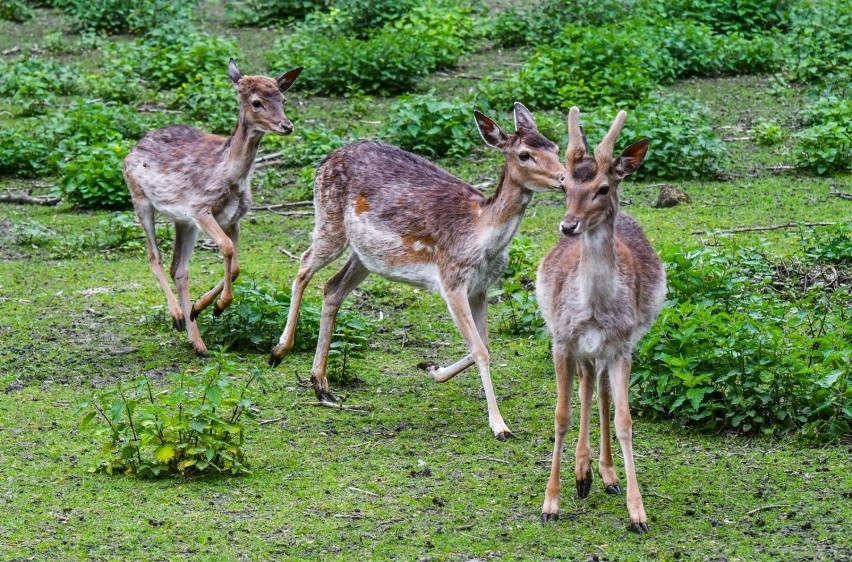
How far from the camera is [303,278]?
920 cm

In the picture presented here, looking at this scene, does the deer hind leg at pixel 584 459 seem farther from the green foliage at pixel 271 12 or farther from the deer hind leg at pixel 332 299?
the green foliage at pixel 271 12

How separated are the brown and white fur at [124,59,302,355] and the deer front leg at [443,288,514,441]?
1.99 metres

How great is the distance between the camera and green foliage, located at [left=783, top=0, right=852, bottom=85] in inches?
620

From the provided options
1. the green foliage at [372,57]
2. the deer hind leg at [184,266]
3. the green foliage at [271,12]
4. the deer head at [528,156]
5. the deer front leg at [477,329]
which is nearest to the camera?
the deer head at [528,156]

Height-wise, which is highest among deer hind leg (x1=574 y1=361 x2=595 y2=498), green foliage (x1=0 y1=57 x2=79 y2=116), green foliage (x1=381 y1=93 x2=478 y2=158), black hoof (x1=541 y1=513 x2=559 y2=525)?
deer hind leg (x1=574 y1=361 x2=595 y2=498)

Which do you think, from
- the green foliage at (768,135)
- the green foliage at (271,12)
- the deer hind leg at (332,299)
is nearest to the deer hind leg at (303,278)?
the deer hind leg at (332,299)

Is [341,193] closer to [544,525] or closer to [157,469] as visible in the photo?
[157,469]

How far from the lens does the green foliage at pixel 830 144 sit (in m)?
12.9

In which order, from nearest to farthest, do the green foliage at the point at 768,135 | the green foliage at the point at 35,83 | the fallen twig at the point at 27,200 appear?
the fallen twig at the point at 27,200
the green foliage at the point at 768,135
the green foliage at the point at 35,83

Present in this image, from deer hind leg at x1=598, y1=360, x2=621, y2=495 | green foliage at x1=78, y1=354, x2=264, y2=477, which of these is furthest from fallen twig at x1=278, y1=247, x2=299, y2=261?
deer hind leg at x1=598, y1=360, x2=621, y2=495

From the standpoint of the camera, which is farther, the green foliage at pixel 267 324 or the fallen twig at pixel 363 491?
the green foliage at pixel 267 324

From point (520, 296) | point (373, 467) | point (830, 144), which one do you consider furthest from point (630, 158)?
point (830, 144)

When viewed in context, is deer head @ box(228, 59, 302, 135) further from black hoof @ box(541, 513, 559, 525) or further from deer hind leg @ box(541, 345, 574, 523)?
black hoof @ box(541, 513, 559, 525)

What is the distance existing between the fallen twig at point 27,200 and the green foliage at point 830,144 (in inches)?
287
